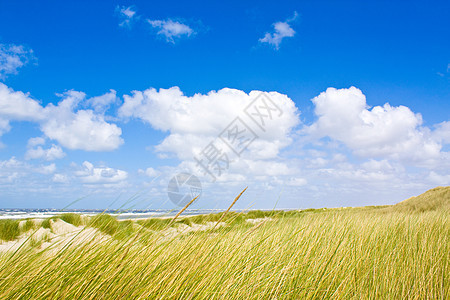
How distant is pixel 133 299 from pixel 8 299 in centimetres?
48

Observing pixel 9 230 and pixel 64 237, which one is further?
pixel 9 230

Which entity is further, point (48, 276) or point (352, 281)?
point (352, 281)

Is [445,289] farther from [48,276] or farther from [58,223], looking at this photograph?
[58,223]

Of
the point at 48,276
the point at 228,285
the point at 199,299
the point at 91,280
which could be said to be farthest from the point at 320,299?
the point at 48,276

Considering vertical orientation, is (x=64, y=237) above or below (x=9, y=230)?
above

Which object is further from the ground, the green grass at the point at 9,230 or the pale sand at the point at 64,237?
the pale sand at the point at 64,237

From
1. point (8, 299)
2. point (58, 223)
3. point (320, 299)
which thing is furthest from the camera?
point (58, 223)

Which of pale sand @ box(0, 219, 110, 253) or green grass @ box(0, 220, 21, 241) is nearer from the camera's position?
pale sand @ box(0, 219, 110, 253)

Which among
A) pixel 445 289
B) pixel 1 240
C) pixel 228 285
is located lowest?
pixel 1 240

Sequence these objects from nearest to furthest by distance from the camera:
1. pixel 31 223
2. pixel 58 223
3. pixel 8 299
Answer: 1. pixel 8 299
2. pixel 31 223
3. pixel 58 223

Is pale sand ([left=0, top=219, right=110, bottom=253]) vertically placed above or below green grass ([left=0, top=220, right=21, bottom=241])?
above

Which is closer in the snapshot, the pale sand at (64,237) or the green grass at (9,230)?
the pale sand at (64,237)

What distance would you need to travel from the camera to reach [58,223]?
25.0ft

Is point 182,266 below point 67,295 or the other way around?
the other way around
